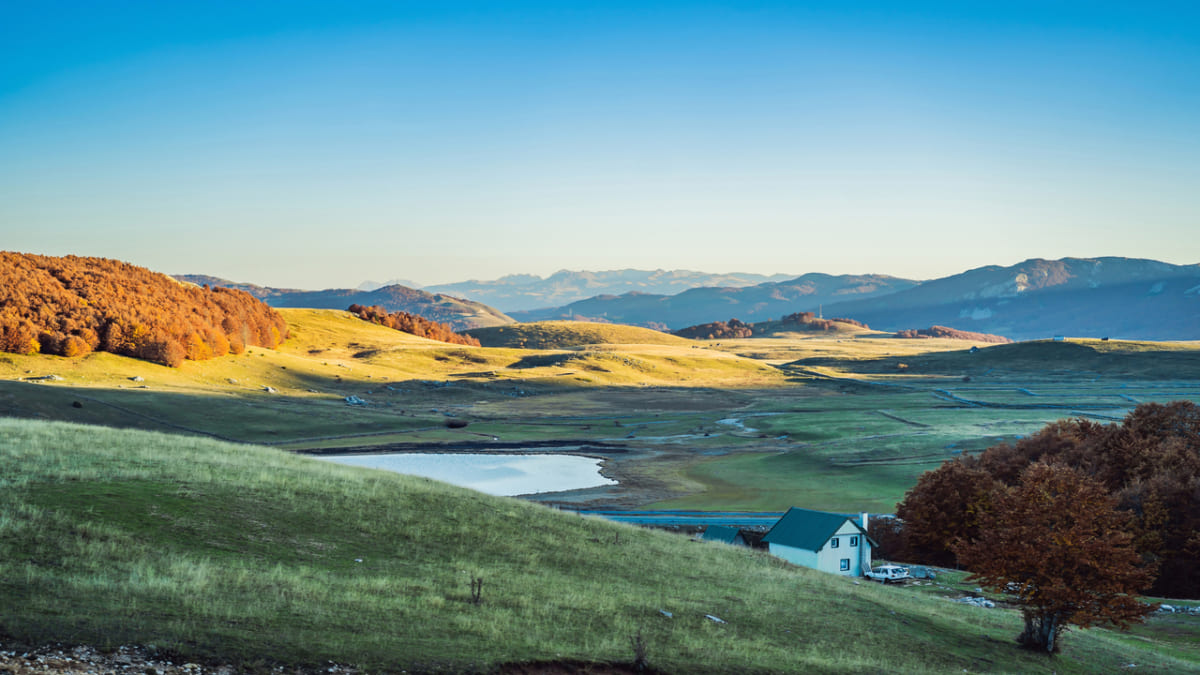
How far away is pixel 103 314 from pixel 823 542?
127560 mm

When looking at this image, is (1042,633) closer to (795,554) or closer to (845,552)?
(795,554)

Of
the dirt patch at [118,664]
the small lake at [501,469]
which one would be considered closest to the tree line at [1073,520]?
the dirt patch at [118,664]

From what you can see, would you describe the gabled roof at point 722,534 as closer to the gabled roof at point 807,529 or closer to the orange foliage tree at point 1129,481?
the gabled roof at point 807,529

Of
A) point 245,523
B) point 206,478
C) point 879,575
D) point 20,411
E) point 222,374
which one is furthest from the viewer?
point 222,374

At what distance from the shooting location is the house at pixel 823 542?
47737 mm

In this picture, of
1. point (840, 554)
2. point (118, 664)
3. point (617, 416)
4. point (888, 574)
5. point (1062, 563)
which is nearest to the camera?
point (118, 664)

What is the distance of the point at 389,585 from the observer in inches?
850

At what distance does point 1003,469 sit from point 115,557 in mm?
57489

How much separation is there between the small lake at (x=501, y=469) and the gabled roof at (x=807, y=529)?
32252 millimetres

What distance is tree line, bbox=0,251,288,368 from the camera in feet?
393

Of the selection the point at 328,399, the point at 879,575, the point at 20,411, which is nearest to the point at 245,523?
the point at 879,575

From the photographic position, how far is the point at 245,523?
24.6 meters

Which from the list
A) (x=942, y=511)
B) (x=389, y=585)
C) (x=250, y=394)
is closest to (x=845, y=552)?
(x=942, y=511)

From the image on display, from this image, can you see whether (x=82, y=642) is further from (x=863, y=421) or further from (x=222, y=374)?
(x=222, y=374)
